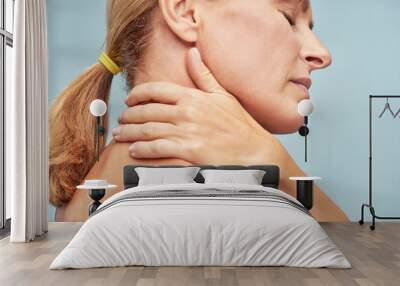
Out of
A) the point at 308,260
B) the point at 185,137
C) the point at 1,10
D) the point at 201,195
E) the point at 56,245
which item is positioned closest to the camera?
the point at 308,260

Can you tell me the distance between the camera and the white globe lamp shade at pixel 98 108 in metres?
7.01

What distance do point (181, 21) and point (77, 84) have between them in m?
1.52

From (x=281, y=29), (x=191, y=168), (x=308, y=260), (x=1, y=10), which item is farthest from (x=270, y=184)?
(x=1, y=10)

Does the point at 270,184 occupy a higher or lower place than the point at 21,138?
lower

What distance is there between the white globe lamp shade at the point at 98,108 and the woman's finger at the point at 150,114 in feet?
0.90

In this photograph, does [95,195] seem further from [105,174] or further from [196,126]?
[196,126]

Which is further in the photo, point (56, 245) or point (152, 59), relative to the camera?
point (152, 59)

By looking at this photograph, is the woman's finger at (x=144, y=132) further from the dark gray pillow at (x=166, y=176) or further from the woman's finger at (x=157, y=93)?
the dark gray pillow at (x=166, y=176)

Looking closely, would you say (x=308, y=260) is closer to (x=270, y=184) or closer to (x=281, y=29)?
(x=270, y=184)

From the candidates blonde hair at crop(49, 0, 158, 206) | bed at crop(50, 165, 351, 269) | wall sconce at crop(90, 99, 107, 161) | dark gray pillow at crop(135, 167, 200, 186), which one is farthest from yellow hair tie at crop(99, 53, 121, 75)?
bed at crop(50, 165, 351, 269)

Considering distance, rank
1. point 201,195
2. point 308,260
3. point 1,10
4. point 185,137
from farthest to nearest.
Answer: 1. point 185,137
2. point 1,10
3. point 201,195
4. point 308,260

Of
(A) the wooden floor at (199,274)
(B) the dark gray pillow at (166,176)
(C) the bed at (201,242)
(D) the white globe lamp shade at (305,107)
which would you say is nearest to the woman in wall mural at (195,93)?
(D) the white globe lamp shade at (305,107)

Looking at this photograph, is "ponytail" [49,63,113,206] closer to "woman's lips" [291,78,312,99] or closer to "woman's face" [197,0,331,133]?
"woman's face" [197,0,331,133]

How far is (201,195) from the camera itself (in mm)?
5016
